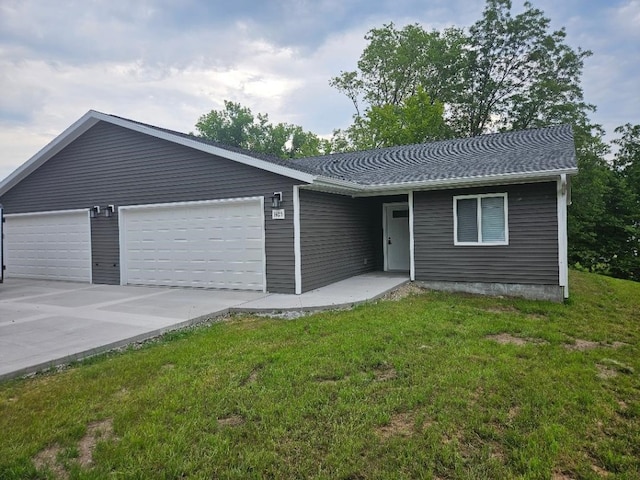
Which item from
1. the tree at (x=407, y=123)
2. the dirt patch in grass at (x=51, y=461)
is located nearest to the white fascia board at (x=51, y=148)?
the dirt patch in grass at (x=51, y=461)

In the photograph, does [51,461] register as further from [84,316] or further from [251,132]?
[251,132]

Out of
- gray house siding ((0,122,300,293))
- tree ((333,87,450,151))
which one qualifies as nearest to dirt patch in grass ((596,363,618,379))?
gray house siding ((0,122,300,293))

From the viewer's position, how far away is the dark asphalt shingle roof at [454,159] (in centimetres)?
819

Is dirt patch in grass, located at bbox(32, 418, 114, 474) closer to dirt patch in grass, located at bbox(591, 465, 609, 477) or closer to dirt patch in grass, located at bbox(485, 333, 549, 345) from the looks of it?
dirt patch in grass, located at bbox(591, 465, 609, 477)

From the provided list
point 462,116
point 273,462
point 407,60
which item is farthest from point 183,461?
point 407,60

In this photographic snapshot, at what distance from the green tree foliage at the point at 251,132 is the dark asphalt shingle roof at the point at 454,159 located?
77.7ft

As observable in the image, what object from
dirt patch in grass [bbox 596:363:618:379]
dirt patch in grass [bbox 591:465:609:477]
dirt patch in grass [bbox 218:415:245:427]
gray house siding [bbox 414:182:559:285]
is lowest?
dirt patch in grass [bbox 591:465:609:477]

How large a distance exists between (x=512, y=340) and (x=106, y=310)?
6.45 metres

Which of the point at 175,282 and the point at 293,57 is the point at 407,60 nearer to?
the point at 293,57

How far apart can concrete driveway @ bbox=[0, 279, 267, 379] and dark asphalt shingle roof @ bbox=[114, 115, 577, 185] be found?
3.38 meters

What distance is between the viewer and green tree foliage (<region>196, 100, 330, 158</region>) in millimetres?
35938

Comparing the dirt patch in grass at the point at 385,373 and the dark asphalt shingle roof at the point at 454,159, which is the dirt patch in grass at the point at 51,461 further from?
the dark asphalt shingle roof at the point at 454,159

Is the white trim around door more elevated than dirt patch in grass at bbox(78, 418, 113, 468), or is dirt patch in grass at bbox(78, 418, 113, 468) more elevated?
the white trim around door

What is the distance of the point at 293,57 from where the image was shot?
48.5 ft
